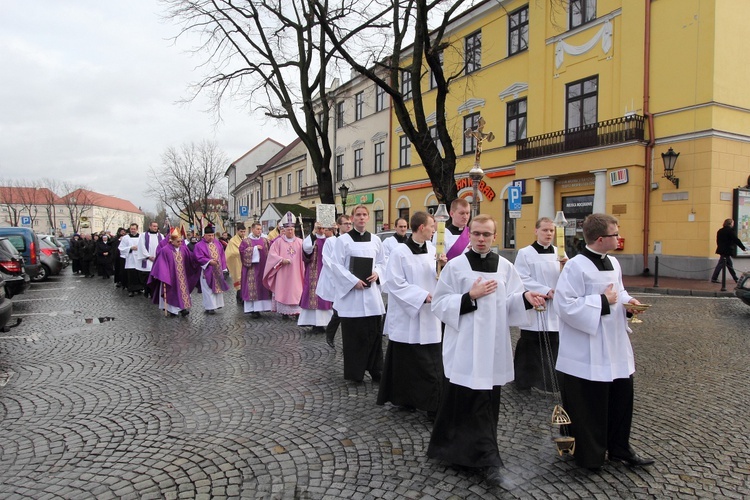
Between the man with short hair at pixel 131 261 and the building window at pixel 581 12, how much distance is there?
17.2m

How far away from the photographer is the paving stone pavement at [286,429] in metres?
3.40

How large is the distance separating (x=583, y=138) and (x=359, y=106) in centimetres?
1920

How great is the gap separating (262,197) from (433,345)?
175 ft

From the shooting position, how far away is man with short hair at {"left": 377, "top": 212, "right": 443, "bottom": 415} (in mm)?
4586

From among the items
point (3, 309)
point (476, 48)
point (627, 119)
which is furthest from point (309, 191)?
point (3, 309)

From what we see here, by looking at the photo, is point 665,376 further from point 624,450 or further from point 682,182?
point 682,182

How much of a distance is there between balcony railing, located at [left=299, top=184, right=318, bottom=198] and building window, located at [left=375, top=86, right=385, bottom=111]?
376 inches

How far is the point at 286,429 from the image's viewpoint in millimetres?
4387

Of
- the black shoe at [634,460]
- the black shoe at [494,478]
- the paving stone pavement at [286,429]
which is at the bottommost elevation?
the paving stone pavement at [286,429]

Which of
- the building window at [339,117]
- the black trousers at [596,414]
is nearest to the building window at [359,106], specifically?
the building window at [339,117]

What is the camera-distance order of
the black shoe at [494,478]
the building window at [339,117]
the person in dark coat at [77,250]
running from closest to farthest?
the black shoe at [494,478]
the person in dark coat at [77,250]
the building window at [339,117]

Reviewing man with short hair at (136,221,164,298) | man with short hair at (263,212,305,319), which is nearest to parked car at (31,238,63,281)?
man with short hair at (136,221,164,298)

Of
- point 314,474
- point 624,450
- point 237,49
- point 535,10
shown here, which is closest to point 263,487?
point 314,474

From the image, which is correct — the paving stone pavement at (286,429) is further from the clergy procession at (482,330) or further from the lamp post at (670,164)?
the lamp post at (670,164)
